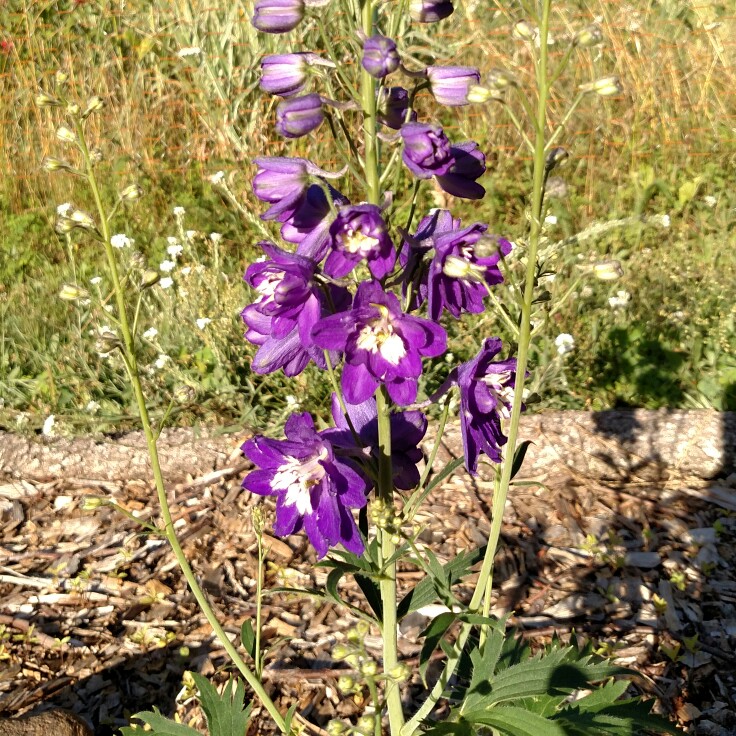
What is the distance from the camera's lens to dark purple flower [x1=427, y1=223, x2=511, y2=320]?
1.55 meters

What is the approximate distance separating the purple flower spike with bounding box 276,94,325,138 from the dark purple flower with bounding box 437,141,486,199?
0.81 feet

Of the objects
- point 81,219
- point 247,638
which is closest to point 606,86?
point 81,219

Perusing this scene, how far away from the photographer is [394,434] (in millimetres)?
1842

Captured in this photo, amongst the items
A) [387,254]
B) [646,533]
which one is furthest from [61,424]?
[387,254]

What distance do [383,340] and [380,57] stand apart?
1.58 feet

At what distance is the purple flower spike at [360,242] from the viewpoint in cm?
148

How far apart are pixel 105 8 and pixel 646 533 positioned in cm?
633

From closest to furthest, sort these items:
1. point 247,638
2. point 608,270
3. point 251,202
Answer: point 608,270 < point 247,638 < point 251,202

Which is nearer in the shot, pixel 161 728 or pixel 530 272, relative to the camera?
pixel 530 272

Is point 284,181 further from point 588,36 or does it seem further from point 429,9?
point 588,36

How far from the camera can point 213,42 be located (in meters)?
6.64

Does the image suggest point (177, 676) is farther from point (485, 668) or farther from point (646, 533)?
point (646, 533)

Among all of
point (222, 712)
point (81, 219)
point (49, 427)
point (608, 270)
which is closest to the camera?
point (608, 270)

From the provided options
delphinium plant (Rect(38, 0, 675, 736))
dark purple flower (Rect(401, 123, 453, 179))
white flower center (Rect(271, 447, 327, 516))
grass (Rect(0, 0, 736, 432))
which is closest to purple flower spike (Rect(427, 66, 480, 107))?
delphinium plant (Rect(38, 0, 675, 736))
